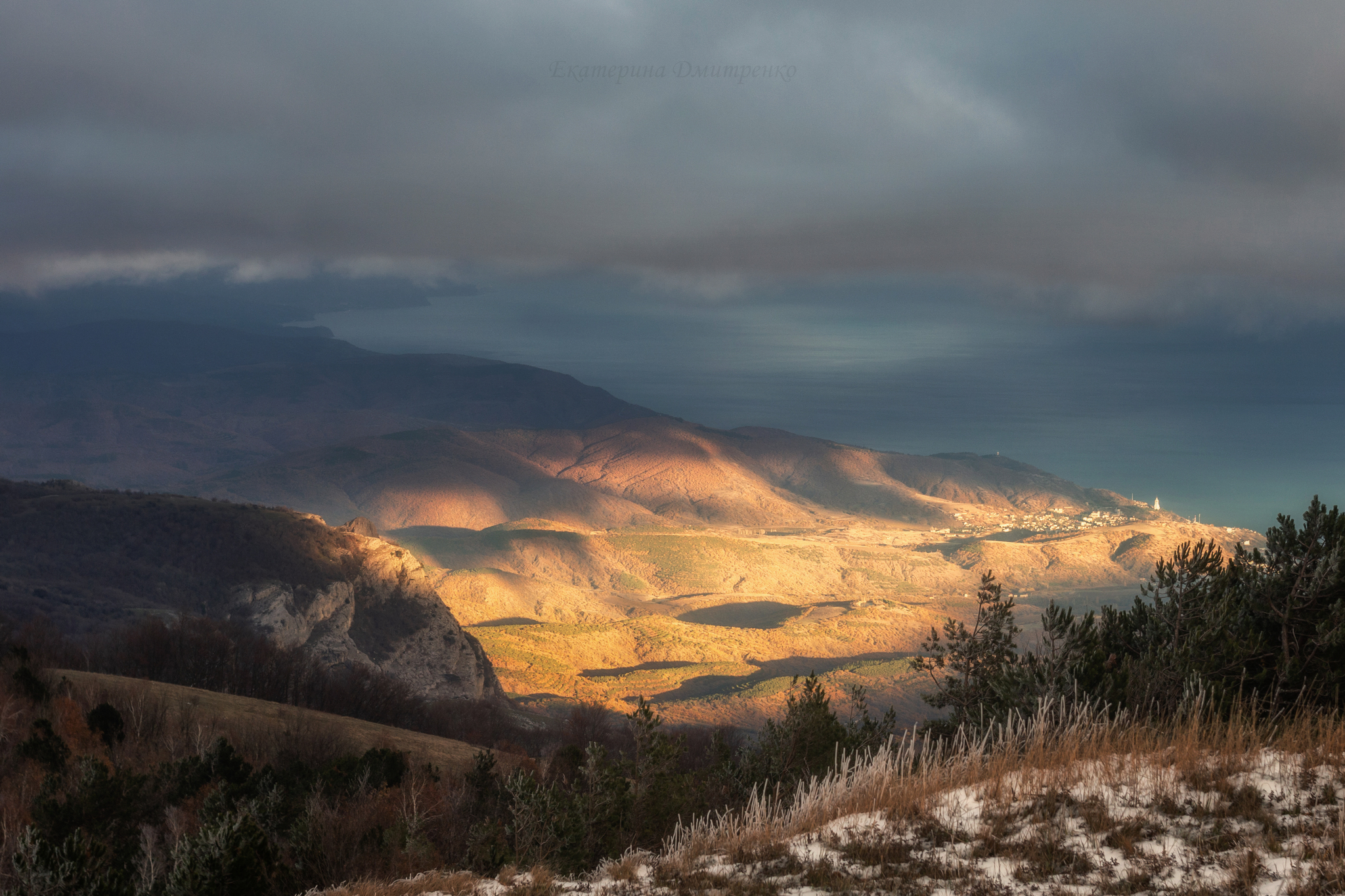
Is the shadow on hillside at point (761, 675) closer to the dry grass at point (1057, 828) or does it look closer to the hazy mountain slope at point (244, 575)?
the hazy mountain slope at point (244, 575)

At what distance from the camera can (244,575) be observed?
98.8m

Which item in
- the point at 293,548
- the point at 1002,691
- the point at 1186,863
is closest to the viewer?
the point at 1186,863

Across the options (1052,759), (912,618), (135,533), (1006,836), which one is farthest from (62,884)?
(912,618)

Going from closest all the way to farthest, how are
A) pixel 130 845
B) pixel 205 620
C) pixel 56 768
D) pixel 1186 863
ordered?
pixel 1186 863 < pixel 130 845 < pixel 56 768 < pixel 205 620

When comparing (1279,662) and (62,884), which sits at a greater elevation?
(1279,662)

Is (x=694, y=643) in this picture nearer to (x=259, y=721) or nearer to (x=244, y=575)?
(x=244, y=575)

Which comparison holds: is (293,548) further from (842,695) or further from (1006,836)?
(1006,836)

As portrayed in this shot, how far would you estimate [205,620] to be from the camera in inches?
2734

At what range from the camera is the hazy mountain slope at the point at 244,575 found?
293 ft

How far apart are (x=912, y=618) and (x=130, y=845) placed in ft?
536

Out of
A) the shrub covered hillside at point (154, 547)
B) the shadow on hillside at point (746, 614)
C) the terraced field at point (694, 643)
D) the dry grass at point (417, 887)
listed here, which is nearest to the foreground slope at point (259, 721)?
the dry grass at point (417, 887)

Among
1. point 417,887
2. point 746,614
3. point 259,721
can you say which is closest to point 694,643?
point 746,614

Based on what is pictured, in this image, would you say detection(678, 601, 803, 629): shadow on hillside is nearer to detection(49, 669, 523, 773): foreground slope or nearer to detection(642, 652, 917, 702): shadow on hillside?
detection(642, 652, 917, 702): shadow on hillside

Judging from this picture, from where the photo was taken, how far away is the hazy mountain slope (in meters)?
89.3
